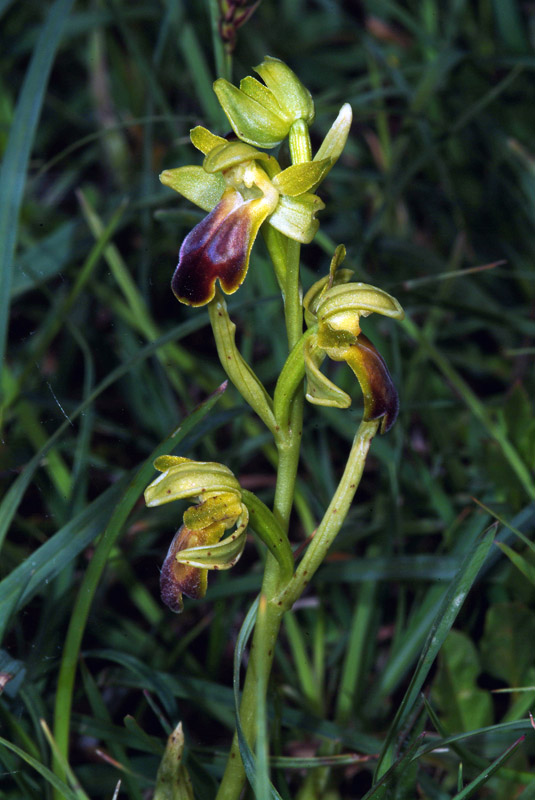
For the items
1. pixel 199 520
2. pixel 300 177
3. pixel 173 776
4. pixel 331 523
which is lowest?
pixel 173 776

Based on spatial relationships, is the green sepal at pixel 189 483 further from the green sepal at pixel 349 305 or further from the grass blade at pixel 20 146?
the grass blade at pixel 20 146

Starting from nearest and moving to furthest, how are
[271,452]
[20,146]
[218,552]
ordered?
1. [218,552]
2. [20,146]
3. [271,452]

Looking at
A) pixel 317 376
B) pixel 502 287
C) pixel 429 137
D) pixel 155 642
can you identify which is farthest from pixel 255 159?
pixel 502 287

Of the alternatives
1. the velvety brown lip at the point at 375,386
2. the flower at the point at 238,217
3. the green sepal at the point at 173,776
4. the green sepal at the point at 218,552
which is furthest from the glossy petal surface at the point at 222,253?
the green sepal at the point at 173,776

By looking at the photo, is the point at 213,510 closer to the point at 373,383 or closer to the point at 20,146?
the point at 373,383

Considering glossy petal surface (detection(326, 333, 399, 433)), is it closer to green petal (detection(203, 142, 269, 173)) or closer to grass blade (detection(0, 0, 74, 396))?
green petal (detection(203, 142, 269, 173))

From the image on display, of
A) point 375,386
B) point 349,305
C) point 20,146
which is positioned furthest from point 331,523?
point 20,146

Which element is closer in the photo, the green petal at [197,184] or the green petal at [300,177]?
the green petal at [300,177]
